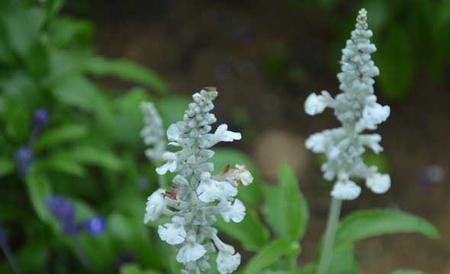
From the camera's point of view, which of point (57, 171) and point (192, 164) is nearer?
point (192, 164)

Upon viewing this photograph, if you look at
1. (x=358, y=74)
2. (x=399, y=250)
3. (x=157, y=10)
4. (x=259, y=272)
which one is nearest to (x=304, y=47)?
(x=157, y=10)

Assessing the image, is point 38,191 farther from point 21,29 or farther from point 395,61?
point 395,61

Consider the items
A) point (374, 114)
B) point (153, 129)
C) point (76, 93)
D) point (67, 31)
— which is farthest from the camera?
point (67, 31)

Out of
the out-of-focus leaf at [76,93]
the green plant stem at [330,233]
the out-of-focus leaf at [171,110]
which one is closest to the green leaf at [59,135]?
the out-of-focus leaf at [76,93]

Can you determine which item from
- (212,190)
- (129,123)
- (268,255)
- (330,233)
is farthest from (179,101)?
(212,190)

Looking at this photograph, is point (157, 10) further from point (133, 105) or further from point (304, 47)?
point (133, 105)

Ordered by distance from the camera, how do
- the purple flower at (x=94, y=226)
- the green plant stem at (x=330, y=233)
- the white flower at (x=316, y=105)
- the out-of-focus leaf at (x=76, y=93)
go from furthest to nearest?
the out-of-focus leaf at (x=76, y=93) → the purple flower at (x=94, y=226) → the green plant stem at (x=330, y=233) → the white flower at (x=316, y=105)

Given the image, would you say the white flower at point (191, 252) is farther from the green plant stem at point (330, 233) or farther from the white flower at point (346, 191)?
the green plant stem at point (330, 233)

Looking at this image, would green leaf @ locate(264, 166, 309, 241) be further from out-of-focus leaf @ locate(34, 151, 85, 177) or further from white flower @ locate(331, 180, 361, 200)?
out-of-focus leaf @ locate(34, 151, 85, 177)
